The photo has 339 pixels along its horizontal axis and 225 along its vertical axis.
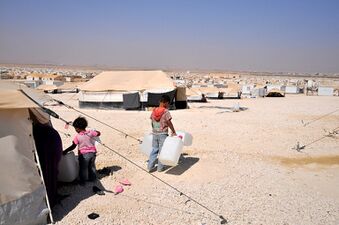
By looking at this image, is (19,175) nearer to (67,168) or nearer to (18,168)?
(18,168)

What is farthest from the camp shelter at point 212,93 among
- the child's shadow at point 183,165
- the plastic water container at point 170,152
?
the plastic water container at point 170,152

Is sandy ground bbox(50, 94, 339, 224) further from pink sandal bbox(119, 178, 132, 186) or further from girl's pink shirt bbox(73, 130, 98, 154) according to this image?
girl's pink shirt bbox(73, 130, 98, 154)

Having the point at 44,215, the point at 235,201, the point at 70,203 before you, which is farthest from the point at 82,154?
the point at 235,201

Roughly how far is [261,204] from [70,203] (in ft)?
11.7

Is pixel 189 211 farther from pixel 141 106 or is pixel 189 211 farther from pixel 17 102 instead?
pixel 141 106

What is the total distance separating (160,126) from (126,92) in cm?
1576

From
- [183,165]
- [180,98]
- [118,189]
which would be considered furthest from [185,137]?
[180,98]

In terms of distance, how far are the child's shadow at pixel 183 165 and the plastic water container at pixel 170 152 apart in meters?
0.37

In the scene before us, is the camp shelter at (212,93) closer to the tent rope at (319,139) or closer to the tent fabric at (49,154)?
the tent rope at (319,139)

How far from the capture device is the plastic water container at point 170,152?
28.1 ft

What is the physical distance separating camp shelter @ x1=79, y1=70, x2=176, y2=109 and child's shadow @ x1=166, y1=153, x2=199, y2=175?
44.3 feet

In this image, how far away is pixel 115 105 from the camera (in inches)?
962

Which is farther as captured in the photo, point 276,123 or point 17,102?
point 276,123

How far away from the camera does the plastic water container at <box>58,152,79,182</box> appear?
7.63 meters
